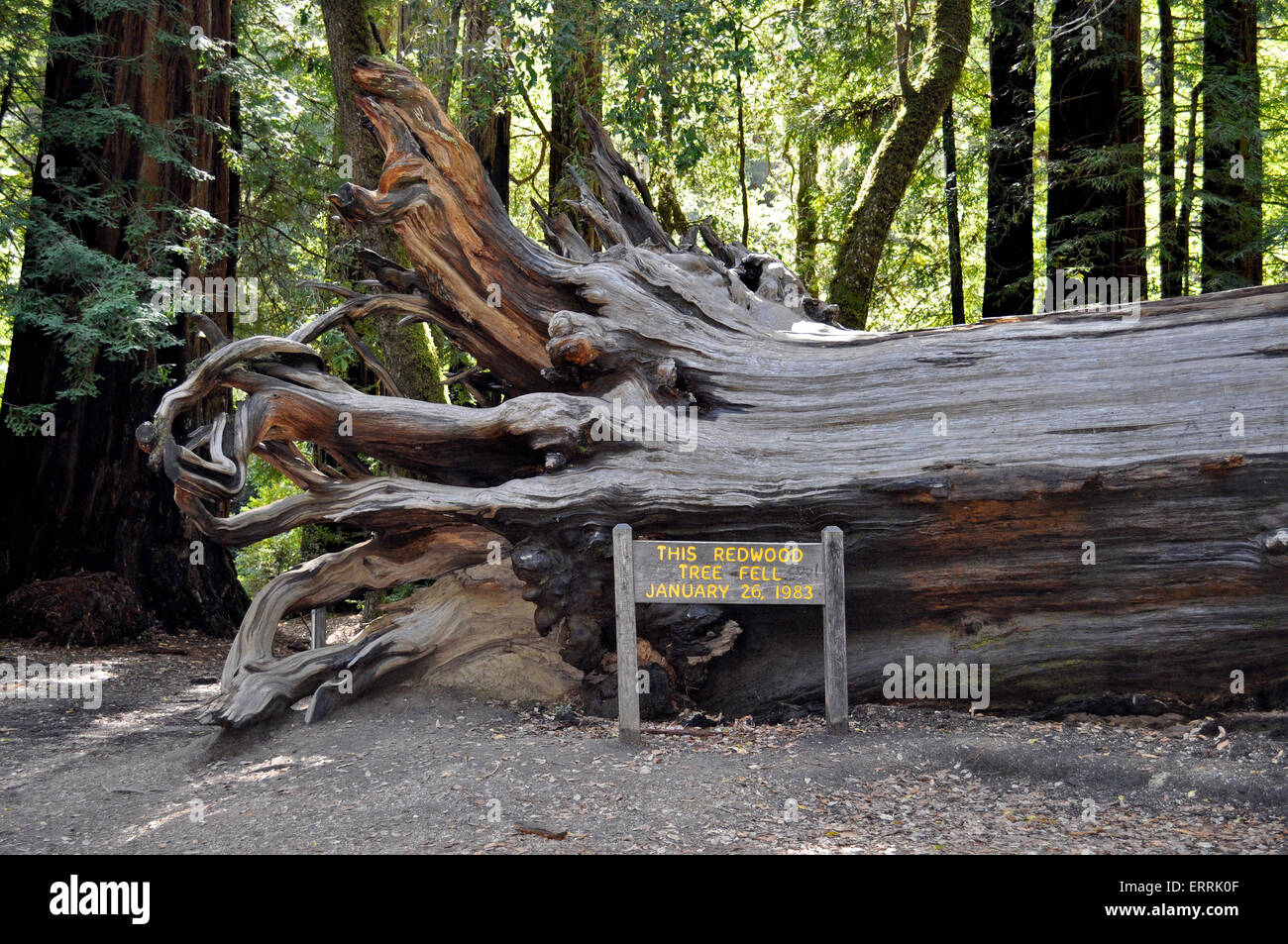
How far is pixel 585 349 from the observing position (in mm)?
7223

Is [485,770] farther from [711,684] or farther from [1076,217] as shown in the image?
[1076,217]

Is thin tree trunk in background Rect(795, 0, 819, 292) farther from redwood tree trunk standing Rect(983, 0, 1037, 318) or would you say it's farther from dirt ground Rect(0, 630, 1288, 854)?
dirt ground Rect(0, 630, 1288, 854)

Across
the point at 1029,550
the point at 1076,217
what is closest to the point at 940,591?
the point at 1029,550

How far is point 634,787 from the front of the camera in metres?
5.26

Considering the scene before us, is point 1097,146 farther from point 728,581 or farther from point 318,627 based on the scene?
point 318,627

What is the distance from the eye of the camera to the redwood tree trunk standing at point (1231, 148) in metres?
9.04

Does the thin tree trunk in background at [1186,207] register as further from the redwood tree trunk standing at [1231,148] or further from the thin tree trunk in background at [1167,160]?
the redwood tree trunk standing at [1231,148]

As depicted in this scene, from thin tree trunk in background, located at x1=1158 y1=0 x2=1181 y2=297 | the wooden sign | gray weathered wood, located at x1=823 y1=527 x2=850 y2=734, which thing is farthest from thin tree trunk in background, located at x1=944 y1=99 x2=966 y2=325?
the wooden sign

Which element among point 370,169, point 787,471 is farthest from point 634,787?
point 370,169

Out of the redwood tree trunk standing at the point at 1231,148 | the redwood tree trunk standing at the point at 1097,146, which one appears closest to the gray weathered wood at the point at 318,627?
the redwood tree trunk standing at the point at 1097,146

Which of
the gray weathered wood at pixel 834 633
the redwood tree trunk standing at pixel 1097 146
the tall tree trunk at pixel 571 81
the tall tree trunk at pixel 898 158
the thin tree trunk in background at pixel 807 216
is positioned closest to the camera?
the gray weathered wood at pixel 834 633

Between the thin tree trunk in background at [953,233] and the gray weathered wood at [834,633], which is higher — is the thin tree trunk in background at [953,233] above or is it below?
above

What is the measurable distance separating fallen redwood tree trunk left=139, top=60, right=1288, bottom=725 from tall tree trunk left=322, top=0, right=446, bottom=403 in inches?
89.4

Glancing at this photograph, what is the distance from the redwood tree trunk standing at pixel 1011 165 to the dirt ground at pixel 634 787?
6.49m
